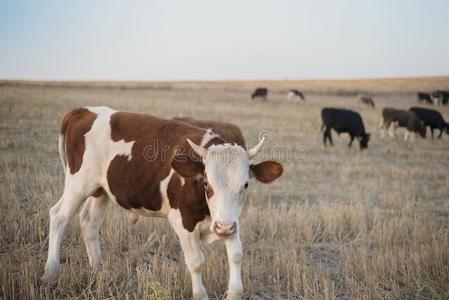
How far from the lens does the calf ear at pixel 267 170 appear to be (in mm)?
4672

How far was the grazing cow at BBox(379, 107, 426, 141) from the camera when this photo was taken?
2258 cm

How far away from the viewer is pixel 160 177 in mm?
4914

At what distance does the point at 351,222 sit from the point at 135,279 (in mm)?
4041

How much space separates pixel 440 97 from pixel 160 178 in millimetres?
39206

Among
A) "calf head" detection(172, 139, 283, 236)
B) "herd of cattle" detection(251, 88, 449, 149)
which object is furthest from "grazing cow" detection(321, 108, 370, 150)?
"calf head" detection(172, 139, 283, 236)

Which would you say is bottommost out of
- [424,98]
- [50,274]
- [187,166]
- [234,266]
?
[50,274]

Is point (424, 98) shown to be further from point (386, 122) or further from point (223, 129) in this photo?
point (223, 129)

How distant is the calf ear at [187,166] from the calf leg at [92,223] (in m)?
1.78

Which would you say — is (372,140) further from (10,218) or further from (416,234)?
(10,218)

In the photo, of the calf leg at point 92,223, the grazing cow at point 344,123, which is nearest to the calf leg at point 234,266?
the calf leg at point 92,223

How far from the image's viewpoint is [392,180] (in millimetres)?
12469

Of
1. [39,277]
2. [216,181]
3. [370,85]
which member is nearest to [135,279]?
[39,277]

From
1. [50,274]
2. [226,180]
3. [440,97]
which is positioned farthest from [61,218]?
[440,97]

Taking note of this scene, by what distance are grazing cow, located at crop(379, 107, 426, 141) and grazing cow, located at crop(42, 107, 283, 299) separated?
1954cm
